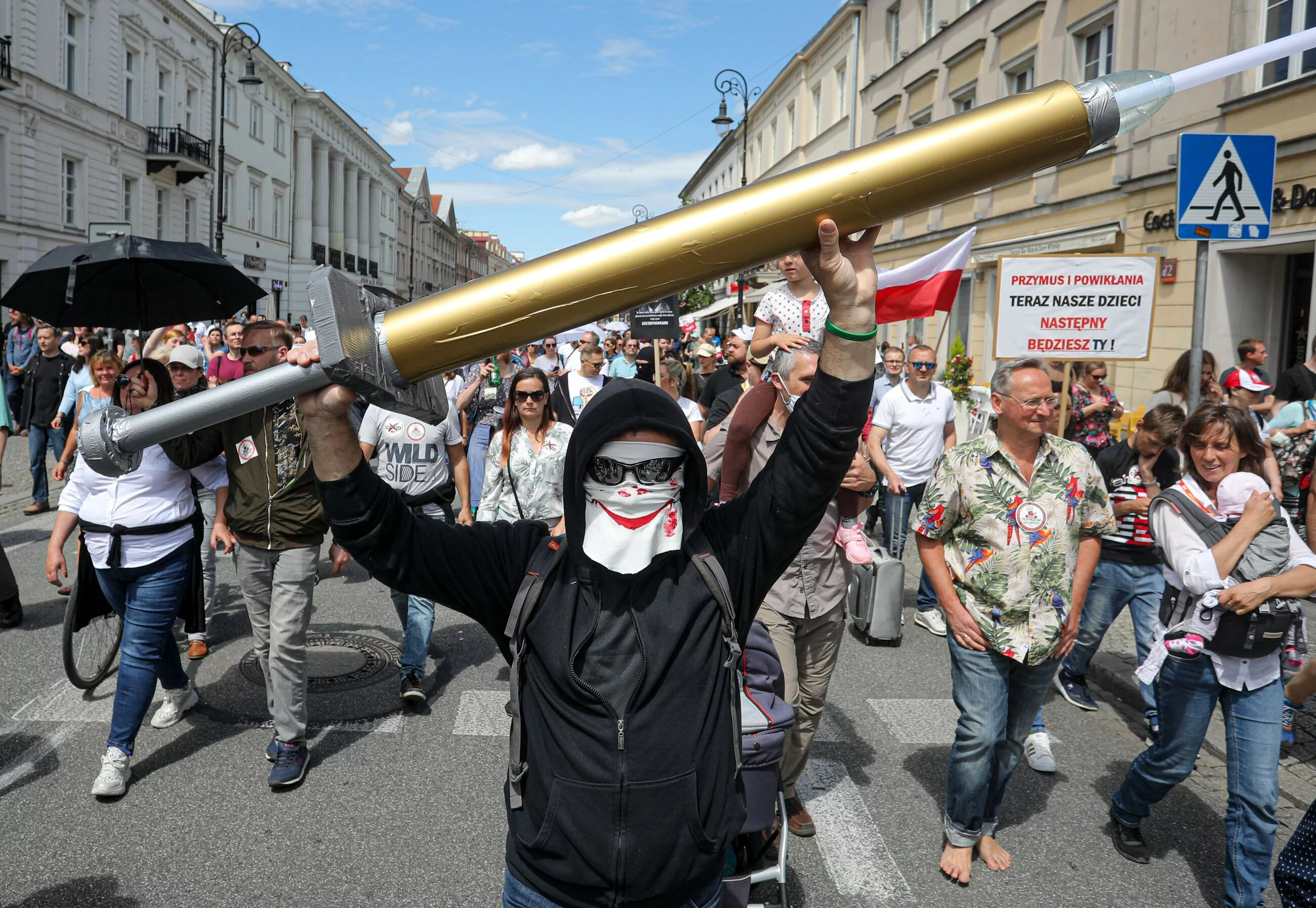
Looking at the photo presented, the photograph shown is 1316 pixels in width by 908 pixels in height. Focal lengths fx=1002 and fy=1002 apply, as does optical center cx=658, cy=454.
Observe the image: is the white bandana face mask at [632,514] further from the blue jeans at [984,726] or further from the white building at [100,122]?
the white building at [100,122]

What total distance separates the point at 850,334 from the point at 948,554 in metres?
2.36

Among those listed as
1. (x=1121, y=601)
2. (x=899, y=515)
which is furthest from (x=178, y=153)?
(x=1121, y=601)


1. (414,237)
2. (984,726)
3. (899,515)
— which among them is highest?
(414,237)

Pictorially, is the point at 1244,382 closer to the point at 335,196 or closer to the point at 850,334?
the point at 850,334

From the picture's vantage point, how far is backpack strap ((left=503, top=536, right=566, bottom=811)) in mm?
2145

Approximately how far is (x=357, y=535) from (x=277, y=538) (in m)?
3.03

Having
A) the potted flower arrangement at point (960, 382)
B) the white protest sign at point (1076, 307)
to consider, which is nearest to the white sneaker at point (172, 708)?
the white protest sign at point (1076, 307)

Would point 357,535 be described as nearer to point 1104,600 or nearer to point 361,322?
point 361,322

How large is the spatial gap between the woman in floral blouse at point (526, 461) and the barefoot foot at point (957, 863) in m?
2.67

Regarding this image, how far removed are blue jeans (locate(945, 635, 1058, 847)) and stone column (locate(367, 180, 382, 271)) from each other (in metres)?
79.3

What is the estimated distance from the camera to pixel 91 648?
219 inches

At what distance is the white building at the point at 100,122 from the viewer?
26812 millimetres

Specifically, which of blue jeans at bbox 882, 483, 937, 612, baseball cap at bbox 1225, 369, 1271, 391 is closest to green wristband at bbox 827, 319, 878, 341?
blue jeans at bbox 882, 483, 937, 612

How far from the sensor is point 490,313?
1.61 m
